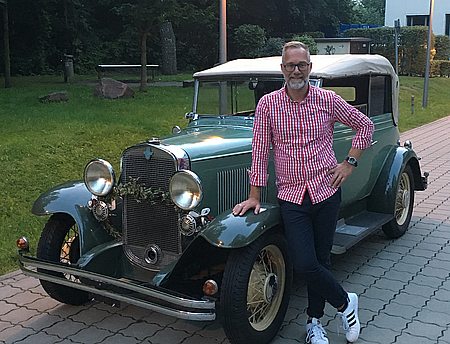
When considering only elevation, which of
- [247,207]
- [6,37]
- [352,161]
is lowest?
[247,207]

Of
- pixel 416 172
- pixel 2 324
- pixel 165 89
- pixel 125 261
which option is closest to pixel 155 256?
pixel 125 261

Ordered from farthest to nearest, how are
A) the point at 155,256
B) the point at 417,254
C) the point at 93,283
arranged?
1. the point at 417,254
2. the point at 155,256
3. the point at 93,283

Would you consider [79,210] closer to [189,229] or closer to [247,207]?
[189,229]

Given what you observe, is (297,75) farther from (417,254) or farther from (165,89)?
(165,89)

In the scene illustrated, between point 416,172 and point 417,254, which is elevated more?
point 416,172

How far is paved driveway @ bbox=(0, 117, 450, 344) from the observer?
13.1ft

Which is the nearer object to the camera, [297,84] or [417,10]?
[297,84]

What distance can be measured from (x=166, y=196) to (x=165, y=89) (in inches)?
541

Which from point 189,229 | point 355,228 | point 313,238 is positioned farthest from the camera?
point 355,228

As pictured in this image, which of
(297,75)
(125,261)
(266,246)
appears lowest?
(125,261)

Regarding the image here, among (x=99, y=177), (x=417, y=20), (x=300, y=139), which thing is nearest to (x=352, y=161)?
(x=300, y=139)

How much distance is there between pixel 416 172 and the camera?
21.0 ft

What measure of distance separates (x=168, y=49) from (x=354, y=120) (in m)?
23.3

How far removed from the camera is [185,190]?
387cm
